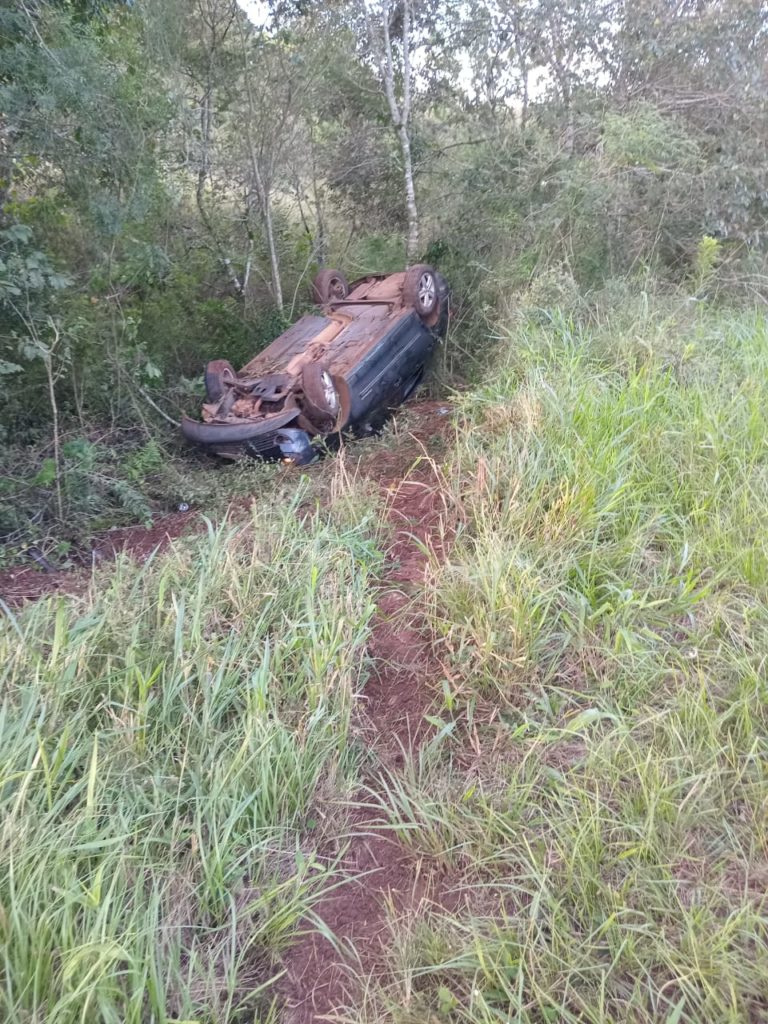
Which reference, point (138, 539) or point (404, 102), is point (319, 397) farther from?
point (404, 102)

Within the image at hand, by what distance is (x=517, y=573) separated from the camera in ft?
8.93

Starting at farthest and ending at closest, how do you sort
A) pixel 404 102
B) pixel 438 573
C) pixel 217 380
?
pixel 404 102, pixel 217 380, pixel 438 573

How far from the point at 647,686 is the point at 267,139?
23.3 ft

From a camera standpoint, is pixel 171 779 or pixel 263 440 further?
pixel 263 440

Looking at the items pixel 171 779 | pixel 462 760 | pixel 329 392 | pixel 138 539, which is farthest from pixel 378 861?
pixel 329 392

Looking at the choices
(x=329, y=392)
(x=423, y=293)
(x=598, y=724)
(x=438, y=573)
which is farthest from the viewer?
(x=423, y=293)

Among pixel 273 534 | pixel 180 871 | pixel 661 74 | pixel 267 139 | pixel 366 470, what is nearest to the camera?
pixel 180 871

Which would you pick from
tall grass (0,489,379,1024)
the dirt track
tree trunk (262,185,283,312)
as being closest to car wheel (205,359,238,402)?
the dirt track

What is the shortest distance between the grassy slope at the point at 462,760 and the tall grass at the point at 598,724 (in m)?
0.01

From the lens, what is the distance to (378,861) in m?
2.06

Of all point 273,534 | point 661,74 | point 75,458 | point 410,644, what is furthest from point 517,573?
point 661,74

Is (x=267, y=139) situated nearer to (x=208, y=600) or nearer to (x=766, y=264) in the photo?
(x=766, y=264)

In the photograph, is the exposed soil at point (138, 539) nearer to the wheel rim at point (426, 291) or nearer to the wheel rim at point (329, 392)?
the wheel rim at point (329, 392)

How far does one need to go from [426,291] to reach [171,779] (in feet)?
16.8
